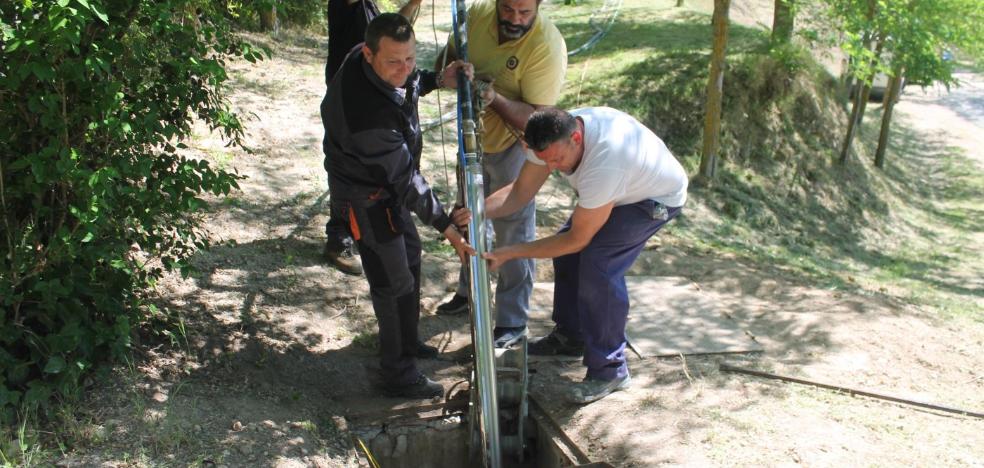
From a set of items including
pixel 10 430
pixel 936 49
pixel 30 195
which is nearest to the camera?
pixel 10 430

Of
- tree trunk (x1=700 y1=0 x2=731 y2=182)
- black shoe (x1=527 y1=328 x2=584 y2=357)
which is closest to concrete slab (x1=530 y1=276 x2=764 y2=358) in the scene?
black shoe (x1=527 y1=328 x2=584 y2=357)

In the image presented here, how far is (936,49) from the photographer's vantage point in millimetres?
12070

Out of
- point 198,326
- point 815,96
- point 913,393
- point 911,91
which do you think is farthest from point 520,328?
point 911,91

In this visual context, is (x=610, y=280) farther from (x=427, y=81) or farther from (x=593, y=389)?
(x=427, y=81)

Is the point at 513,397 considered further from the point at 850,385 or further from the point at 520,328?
the point at 850,385

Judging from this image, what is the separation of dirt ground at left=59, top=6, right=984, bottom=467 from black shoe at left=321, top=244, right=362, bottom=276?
0.07 m

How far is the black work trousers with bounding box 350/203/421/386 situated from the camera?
4.01 metres

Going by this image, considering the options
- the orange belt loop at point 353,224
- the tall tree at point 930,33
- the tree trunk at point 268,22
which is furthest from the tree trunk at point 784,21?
the orange belt loop at point 353,224

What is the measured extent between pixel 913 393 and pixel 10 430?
4398 mm

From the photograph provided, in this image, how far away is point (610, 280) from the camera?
13.8 feet

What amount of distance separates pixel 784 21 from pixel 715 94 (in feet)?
9.40

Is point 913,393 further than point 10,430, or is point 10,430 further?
point 913,393

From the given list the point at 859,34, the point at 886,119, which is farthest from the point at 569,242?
the point at 886,119

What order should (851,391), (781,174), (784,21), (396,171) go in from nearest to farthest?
(396,171) < (851,391) < (781,174) < (784,21)
